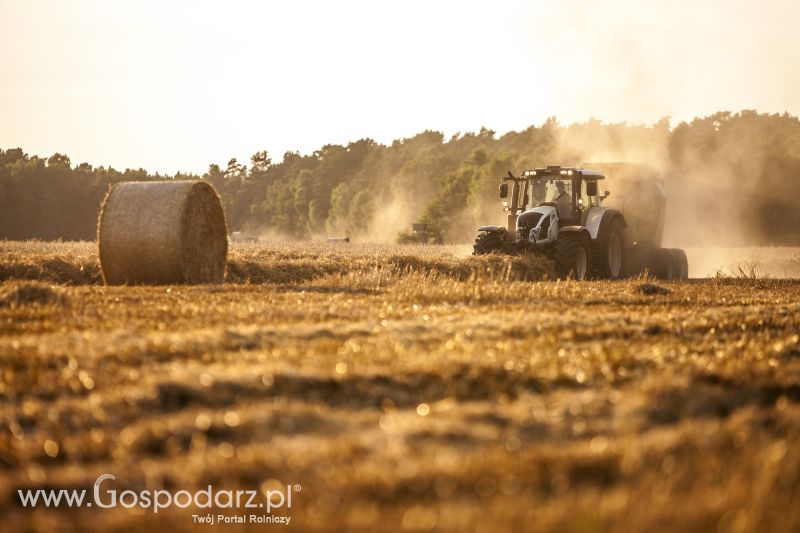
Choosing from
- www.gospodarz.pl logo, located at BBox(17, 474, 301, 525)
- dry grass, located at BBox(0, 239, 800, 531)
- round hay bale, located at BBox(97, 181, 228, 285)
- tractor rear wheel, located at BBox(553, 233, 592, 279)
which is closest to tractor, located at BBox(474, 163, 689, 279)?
tractor rear wheel, located at BBox(553, 233, 592, 279)

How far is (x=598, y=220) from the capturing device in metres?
23.2

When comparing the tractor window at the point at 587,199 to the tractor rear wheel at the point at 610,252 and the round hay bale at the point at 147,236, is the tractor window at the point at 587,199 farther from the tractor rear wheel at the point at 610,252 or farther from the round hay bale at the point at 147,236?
the round hay bale at the point at 147,236

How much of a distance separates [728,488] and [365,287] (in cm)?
1260

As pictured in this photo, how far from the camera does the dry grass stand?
436 cm

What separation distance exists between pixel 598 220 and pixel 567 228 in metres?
1.02

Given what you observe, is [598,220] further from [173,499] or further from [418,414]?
[173,499]

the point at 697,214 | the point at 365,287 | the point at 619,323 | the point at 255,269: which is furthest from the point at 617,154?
the point at 619,323

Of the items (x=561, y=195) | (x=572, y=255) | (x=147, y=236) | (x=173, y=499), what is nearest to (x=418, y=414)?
(x=173, y=499)

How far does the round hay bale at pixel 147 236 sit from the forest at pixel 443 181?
2100 centimetres

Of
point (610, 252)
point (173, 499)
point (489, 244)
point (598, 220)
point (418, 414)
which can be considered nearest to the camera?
point (173, 499)

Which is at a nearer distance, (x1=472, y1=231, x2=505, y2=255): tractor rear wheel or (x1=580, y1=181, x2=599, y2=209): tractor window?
(x1=580, y1=181, x2=599, y2=209): tractor window

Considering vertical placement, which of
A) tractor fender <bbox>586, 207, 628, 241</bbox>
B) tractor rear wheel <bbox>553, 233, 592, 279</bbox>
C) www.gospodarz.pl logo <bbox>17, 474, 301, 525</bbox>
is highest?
tractor fender <bbox>586, 207, 628, 241</bbox>

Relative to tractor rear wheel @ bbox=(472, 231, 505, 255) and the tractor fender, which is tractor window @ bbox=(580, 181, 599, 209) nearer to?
the tractor fender

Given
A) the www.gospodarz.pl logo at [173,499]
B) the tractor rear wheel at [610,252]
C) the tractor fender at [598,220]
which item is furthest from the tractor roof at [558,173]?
the www.gospodarz.pl logo at [173,499]
